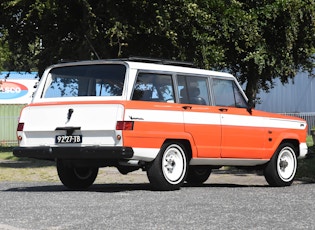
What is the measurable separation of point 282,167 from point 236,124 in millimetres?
1456

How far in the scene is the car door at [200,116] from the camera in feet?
39.6

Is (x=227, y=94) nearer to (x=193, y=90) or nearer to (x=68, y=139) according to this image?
(x=193, y=90)

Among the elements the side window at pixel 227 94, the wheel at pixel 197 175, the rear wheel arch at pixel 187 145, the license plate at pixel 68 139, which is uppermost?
the side window at pixel 227 94

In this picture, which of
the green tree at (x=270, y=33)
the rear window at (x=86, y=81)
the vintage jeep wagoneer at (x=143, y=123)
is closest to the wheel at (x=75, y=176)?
the vintage jeep wagoneer at (x=143, y=123)

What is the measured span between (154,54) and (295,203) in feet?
44.6

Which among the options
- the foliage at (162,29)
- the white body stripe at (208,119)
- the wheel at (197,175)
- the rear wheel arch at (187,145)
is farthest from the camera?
the foliage at (162,29)

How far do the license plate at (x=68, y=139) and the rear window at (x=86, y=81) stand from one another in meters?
0.75

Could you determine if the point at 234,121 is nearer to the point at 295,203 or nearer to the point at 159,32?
the point at 295,203

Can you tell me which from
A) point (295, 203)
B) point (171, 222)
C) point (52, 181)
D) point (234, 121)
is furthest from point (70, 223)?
point (52, 181)

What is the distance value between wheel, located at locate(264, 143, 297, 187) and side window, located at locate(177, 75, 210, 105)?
71.1 inches

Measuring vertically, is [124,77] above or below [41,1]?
below

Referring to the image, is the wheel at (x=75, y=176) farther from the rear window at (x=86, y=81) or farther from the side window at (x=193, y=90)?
the side window at (x=193, y=90)

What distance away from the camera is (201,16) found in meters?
20.9

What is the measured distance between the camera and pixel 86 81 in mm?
12078
